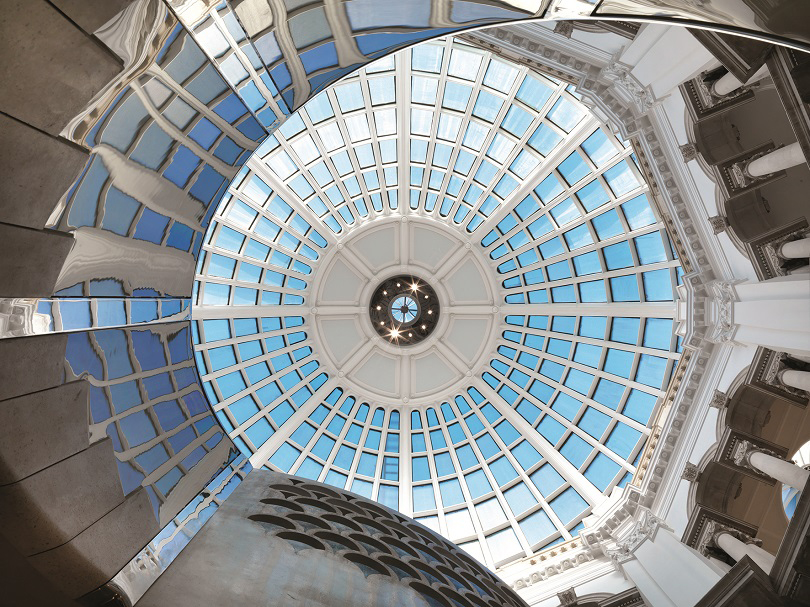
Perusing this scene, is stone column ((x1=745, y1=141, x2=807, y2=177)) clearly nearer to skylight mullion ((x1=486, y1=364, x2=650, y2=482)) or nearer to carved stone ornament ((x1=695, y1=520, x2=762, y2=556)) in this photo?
carved stone ornament ((x1=695, y1=520, x2=762, y2=556))

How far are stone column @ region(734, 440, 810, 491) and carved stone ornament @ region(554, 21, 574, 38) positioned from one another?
15251 millimetres

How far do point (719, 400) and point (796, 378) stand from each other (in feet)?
9.46

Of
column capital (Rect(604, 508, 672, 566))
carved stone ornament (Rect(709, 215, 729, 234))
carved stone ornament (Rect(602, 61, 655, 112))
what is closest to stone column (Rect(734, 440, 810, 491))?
column capital (Rect(604, 508, 672, 566))

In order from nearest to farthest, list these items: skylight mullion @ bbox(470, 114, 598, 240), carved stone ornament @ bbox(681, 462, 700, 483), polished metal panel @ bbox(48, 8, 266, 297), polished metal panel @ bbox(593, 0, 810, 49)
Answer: polished metal panel @ bbox(593, 0, 810, 49) → polished metal panel @ bbox(48, 8, 266, 297) → carved stone ornament @ bbox(681, 462, 700, 483) → skylight mullion @ bbox(470, 114, 598, 240)

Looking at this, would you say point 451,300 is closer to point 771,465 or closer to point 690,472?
point 690,472

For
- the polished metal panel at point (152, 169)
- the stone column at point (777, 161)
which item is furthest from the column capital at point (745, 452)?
the polished metal panel at point (152, 169)

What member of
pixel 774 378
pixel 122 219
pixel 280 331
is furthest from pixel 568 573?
pixel 122 219

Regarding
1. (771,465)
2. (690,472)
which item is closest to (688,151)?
(771,465)

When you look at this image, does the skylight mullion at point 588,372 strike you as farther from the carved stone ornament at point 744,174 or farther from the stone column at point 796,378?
the carved stone ornament at point 744,174

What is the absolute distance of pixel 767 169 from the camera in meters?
14.7

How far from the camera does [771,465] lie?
1630cm

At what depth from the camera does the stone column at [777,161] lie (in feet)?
45.4

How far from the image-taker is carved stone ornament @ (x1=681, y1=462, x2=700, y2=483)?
62.2ft

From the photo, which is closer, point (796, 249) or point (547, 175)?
point (796, 249)
